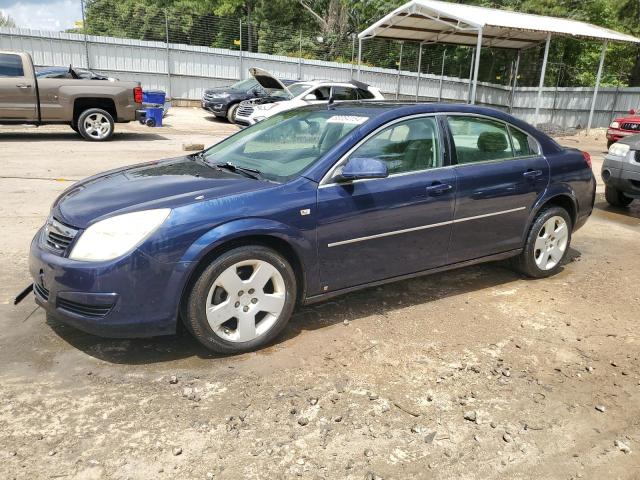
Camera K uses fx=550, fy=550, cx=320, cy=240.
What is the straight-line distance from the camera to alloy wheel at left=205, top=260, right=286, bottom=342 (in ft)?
10.9

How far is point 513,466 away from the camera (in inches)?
102

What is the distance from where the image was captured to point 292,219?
3.47 m

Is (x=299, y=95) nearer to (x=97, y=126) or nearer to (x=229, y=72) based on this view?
(x=97, y=126)

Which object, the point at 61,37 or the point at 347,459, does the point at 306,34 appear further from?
the point at 347,459

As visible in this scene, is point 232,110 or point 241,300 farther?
point 232,110

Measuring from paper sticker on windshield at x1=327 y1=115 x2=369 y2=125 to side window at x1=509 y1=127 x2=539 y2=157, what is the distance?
1567 millimetres

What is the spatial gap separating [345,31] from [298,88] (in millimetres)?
22359

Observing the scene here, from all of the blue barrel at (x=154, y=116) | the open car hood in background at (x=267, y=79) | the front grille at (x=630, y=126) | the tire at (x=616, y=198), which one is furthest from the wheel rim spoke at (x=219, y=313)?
the front grille at (x=630, y=126)

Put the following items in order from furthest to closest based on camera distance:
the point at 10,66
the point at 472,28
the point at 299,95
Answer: the point at 472,28
the point at 299,95
the point at 10,66

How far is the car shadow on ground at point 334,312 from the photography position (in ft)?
11.4

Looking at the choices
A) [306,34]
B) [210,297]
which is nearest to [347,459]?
[210,297]

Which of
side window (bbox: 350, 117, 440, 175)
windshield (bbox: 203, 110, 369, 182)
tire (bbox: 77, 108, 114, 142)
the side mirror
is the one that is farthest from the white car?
the side mirror

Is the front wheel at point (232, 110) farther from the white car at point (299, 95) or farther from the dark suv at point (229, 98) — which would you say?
the white car at point (299, 95)

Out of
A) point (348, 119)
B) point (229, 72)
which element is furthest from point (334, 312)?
point (229, 72)
